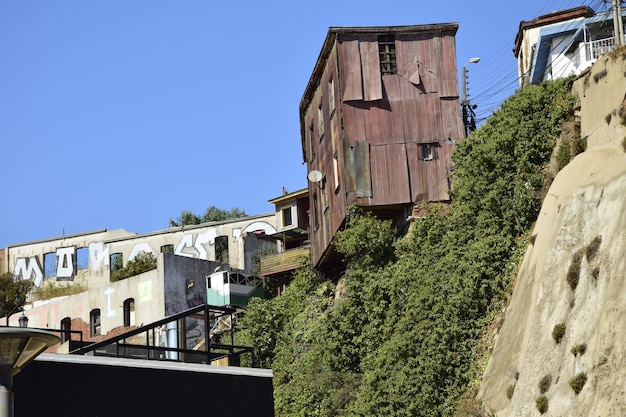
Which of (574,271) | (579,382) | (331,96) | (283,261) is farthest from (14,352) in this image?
(283,261)

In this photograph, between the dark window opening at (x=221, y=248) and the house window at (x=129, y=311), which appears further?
the dark window opening at (x=221, y=248)

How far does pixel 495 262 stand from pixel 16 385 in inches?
630

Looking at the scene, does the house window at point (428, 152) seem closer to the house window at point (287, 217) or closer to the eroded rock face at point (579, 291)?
the eroded rock face at point (579, 291)

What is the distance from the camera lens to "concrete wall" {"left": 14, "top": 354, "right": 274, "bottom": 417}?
16.2 meters

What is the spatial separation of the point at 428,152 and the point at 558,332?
14.8 metres

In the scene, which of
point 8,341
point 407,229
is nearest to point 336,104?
point 407,229

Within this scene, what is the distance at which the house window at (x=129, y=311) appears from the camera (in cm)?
5324

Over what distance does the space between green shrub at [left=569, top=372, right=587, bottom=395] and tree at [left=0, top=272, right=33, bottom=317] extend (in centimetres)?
4972

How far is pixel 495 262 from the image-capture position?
28969 mm

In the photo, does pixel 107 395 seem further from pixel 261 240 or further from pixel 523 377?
pixel 261 240

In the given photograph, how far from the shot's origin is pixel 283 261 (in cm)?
4956

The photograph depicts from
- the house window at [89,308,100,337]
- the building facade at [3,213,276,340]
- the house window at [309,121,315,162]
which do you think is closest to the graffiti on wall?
the building facade at [3,213,276,340]

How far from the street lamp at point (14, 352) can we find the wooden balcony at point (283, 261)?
3562cm

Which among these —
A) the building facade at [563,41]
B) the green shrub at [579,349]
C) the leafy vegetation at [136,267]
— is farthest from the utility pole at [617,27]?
the leafy vegetation at [136,267]
